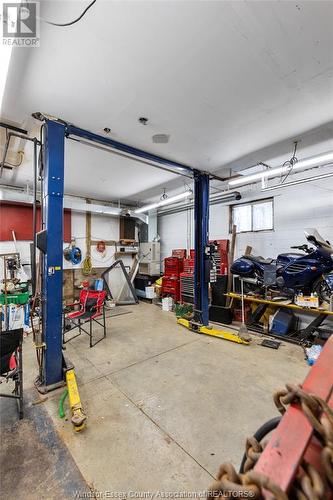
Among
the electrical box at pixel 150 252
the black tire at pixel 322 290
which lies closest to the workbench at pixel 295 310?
the black tire at pixel 322 290

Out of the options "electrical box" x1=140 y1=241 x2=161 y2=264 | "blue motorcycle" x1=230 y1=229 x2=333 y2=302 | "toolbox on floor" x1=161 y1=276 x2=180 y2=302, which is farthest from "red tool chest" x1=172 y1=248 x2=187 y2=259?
"blue motorcycle" x1=230 y1=229 x2=333 y2=302

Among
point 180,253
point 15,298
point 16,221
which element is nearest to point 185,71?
point 15,298

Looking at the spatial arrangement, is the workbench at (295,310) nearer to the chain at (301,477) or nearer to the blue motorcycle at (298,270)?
the blue motorcycle at (298,270)

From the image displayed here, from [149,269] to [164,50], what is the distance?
568 centimetres

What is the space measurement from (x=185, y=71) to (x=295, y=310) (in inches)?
160

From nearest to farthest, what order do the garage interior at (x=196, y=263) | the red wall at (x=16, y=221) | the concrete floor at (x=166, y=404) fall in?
the garage interior at (x=196, y=263)
the concrete floor at (x=166, y=404)
the red wall at (x=16, y=221)

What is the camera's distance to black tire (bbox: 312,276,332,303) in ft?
11.2

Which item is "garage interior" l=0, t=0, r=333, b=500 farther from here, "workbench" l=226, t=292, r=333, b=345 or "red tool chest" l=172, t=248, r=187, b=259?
"red tool chest" l=172, t=248, r=187, b=259

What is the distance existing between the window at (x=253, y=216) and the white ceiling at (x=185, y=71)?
1805 millimetres

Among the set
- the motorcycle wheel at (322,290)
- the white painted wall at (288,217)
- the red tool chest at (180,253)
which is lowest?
the motorcycle wheel at (322,290)

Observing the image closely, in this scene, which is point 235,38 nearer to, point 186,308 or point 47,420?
point 47,420

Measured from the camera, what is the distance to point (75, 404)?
81.3 inches

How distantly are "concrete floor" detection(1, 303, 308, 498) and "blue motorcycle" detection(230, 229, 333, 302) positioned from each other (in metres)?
0.96

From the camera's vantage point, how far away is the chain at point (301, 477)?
464 mm
